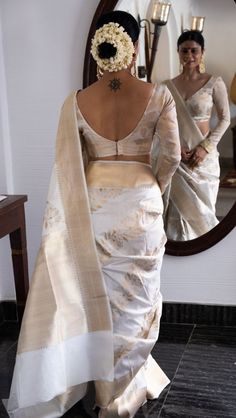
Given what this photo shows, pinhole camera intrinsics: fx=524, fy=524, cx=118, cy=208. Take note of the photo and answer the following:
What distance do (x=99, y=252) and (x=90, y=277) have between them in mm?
95

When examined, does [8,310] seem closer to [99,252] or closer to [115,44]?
[99,252]

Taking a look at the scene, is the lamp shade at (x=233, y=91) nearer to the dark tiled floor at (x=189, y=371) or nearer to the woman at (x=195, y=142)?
the woman at (x=195, y=142)

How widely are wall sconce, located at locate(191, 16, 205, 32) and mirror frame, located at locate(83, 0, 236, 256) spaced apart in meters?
0.36

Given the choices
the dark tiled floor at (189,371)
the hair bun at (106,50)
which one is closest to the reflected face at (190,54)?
the hair bun at (106,50)

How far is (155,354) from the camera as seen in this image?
246 centimetres

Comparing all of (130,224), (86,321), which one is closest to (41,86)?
(130,224)

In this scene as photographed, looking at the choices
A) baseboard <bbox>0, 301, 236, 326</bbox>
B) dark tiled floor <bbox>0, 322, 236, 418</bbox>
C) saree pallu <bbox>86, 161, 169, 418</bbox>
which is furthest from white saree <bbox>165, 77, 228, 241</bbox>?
→ saree pallu <bbox>86, 161, 169, 418</bbox>

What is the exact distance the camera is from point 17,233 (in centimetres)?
248

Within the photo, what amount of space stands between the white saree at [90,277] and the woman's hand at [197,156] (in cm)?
58

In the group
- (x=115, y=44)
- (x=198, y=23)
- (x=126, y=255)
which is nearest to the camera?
(x=115, y=44)

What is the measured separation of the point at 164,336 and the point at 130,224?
3.21 feet

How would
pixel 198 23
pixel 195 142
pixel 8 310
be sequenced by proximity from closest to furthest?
pixel 198 23, pixel 195 142, pixel 8 310

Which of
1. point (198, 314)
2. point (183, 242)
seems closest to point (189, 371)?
point (198, 314)

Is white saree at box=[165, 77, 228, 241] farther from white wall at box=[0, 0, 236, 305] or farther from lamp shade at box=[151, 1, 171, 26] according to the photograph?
lamp shade at box=[151, 1, 171, 26]
